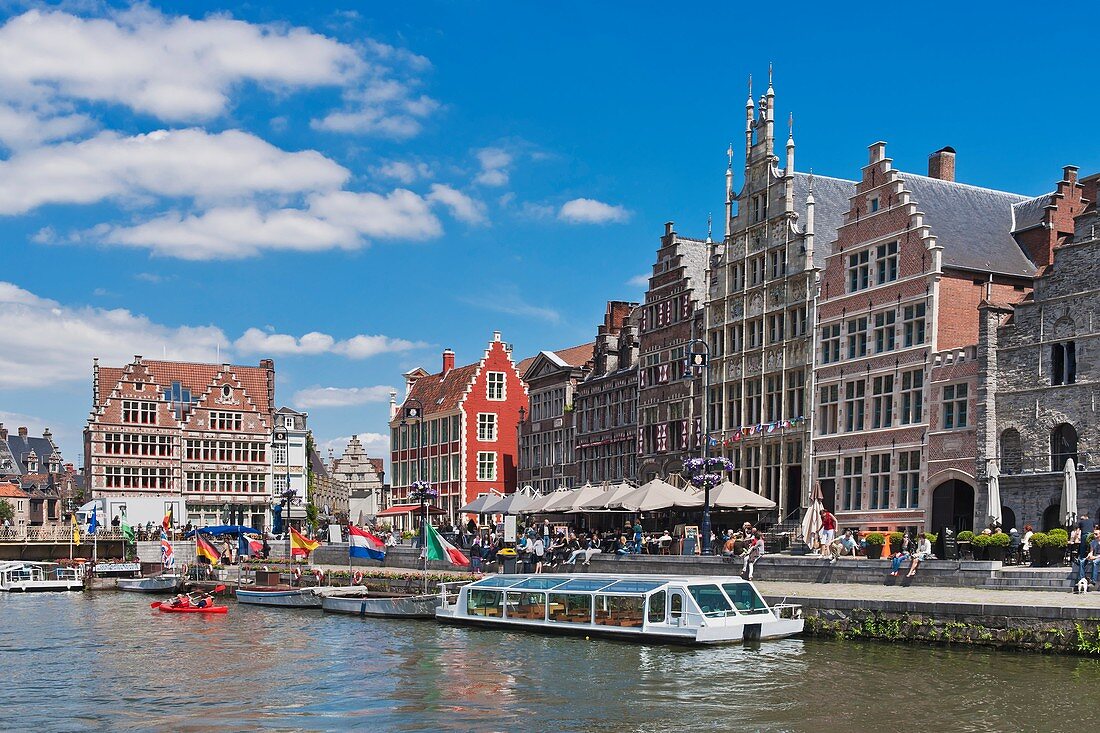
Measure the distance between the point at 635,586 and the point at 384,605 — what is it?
11390 mm

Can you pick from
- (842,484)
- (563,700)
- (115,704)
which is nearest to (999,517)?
(842,484)

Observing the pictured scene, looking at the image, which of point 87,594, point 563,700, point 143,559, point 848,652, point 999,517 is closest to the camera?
point 563,700

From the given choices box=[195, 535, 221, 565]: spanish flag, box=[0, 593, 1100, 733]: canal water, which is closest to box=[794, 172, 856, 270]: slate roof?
box=[0, 593, 1100, 733]: canal water

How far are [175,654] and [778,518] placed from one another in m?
27.8

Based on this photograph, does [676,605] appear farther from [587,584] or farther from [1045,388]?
[1045,388]

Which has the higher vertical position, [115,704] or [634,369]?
[634,369]

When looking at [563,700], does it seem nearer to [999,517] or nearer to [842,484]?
→ [999,517]

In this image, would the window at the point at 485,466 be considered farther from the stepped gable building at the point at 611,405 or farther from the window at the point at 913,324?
the window at the point at 913,324

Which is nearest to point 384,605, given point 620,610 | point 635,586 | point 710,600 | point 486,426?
point 620,610

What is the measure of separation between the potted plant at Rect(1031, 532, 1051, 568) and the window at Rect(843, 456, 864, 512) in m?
16.0

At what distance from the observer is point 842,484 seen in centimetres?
4934

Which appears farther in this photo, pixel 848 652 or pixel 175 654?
pixel 175 654

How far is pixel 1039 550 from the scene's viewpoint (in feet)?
105

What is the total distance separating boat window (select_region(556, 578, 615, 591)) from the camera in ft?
108
